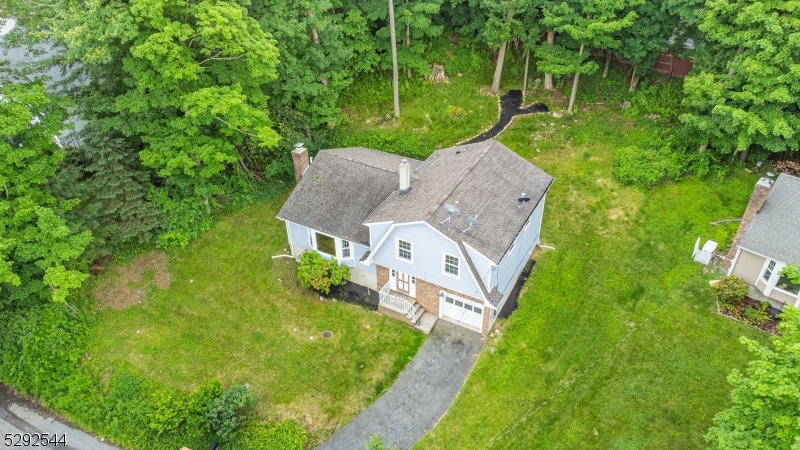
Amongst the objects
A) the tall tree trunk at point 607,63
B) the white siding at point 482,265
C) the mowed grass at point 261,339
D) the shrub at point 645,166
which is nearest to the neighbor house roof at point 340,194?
the mowed grass at point 261,339

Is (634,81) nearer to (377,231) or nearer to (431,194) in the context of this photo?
(431,194)

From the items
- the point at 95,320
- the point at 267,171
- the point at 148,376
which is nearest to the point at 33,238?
the point at 95,320

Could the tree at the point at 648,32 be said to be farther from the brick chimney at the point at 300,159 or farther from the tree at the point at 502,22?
the brick chimney at the point at 300,159

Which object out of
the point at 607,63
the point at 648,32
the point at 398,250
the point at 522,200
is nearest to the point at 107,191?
the point at 398,250

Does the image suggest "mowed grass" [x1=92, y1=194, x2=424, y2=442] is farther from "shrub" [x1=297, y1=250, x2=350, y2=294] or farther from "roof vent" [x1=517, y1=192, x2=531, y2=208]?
"roof vent" [x1=517, y1=192, x2=531, y2=208]

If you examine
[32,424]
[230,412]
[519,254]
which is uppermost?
[519,254]

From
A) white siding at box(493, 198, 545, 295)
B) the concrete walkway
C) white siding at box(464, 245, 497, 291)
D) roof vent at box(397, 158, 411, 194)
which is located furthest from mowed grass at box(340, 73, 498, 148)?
the concrete walkway

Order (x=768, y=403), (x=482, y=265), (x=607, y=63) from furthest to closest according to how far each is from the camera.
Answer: (x=607, y=63) < (x=482, y=265) < (x=768, y=403)

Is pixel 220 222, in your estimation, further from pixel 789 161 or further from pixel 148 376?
pixel 789 161
